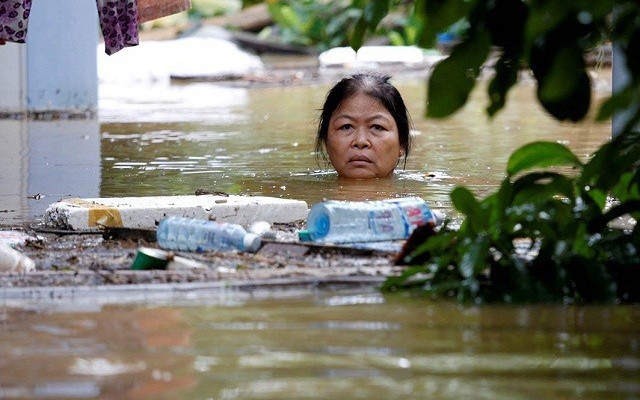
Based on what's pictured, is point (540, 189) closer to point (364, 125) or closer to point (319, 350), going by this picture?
point (319, 350)

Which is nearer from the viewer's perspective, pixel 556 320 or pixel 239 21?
pixel 556 320

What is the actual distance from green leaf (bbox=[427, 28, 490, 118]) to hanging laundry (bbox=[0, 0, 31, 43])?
4.89 m

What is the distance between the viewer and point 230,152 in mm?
8438

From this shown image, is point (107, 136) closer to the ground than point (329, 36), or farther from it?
closer to the ground

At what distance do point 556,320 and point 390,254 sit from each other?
1.03 m

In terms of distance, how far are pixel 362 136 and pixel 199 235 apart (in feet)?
8.39

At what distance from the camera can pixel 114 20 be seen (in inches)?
316

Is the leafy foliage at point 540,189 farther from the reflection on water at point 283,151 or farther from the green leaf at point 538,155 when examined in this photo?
the reflection on water at point 283,151

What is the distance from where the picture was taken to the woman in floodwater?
679 centimetres

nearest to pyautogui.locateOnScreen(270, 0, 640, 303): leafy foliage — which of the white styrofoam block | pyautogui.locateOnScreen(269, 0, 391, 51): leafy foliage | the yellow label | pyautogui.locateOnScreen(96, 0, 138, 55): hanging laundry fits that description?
the white styrofoam block

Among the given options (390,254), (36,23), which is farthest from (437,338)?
(36,23)

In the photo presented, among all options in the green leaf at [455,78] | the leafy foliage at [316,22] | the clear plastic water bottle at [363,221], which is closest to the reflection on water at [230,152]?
the clear plastic water bottle at [363,221]

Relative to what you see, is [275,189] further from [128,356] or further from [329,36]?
[329,36]

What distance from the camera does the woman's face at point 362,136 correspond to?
679 cm
